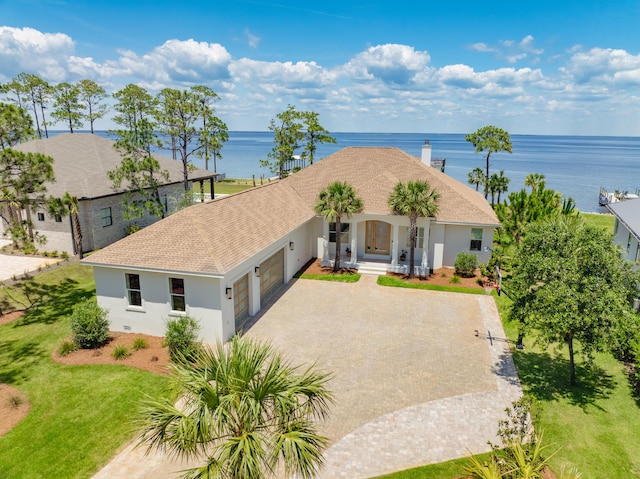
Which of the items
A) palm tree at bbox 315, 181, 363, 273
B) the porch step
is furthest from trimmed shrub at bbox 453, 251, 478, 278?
palm tree at bbox 315, 181, 363, 273

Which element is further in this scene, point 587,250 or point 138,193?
point 138,193

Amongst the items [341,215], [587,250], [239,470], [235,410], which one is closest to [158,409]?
[235,410]

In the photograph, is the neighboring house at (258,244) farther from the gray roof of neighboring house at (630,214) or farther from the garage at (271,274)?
the gray roof of neighboring house at (630,214)

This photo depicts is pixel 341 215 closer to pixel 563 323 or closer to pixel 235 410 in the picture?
pixel 563 323

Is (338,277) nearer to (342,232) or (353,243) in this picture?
(353,243)

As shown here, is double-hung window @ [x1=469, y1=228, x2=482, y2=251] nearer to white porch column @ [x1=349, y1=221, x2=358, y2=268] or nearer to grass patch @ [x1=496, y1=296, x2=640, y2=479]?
white porch column @ [x1=349, y1=221, x2=358, y2=268]

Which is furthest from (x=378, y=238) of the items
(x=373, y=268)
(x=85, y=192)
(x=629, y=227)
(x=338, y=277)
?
(x=85, y=192)
